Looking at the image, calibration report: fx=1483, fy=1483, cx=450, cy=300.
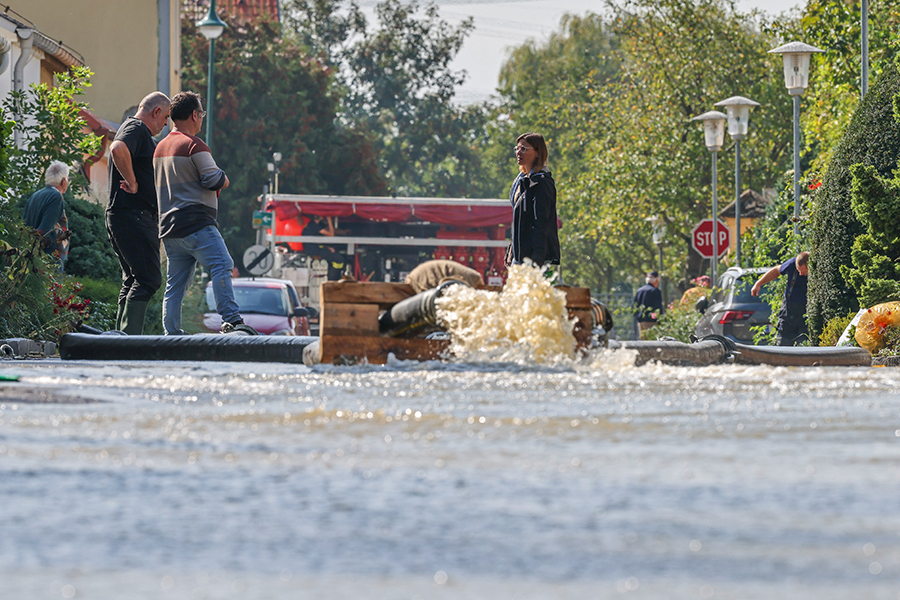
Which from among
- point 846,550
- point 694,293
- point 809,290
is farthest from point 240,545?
point 694,293

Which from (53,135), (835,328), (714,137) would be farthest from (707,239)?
(53,135)

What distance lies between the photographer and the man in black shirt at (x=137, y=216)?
396 inches

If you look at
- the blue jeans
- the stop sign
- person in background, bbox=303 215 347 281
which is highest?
the stop sign

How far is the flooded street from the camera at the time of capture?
9.07ft

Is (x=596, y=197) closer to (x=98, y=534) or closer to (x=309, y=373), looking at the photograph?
(x=309, y=373)

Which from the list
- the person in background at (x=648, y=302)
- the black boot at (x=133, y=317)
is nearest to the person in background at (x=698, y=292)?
the person in background at (x=648, y=302)

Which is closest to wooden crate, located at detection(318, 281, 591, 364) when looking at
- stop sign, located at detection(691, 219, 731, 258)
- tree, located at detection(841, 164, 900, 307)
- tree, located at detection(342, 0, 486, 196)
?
tree, located at detection(841, 164, 900, 307)

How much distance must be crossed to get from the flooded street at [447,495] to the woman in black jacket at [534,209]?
367cm

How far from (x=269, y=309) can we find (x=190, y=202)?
1044 centimetres

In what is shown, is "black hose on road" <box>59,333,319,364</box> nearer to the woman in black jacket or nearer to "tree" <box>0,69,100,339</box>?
the woman in black jacket

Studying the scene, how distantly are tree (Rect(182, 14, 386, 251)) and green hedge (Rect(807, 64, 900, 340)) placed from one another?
1304 inches

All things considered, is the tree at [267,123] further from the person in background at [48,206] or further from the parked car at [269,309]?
the person in background at [48,206]

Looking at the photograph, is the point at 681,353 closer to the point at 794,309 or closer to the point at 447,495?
the point at 447,495

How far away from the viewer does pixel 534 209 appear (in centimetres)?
984
